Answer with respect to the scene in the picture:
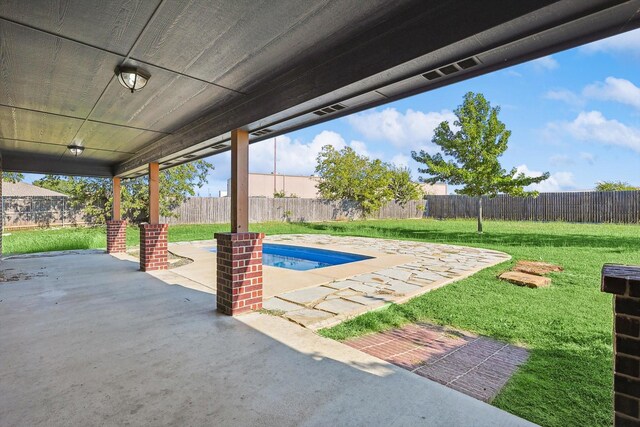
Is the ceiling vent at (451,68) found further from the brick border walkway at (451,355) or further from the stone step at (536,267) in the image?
the stone step at (536,267)

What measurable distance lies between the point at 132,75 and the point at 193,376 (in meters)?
2.59

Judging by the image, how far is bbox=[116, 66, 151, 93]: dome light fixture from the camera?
9.62 ft

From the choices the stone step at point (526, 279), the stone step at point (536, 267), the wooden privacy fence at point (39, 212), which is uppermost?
the wooden privacy fence at point (39, 212)

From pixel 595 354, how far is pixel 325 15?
335 centimetres

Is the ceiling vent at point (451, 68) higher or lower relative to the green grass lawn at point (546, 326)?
higher

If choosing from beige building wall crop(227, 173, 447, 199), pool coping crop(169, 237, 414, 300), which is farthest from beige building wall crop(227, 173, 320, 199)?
pool coping crop(169, 237, 414, 300)

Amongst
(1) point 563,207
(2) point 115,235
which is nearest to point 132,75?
(2) point 115,235

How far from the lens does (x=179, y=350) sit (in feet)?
9.31

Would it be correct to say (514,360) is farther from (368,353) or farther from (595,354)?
(368,353)

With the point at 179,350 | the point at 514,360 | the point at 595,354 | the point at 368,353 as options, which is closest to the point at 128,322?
the point at 179,350

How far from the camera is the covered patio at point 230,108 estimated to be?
1927 millimetres

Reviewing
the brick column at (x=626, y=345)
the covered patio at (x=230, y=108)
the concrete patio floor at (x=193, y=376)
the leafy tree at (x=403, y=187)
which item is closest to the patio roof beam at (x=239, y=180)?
the covered patio at (x=230, y=108)

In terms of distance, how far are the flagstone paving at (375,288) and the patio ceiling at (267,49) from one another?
2126mm

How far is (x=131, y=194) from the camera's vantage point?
1577 cm
